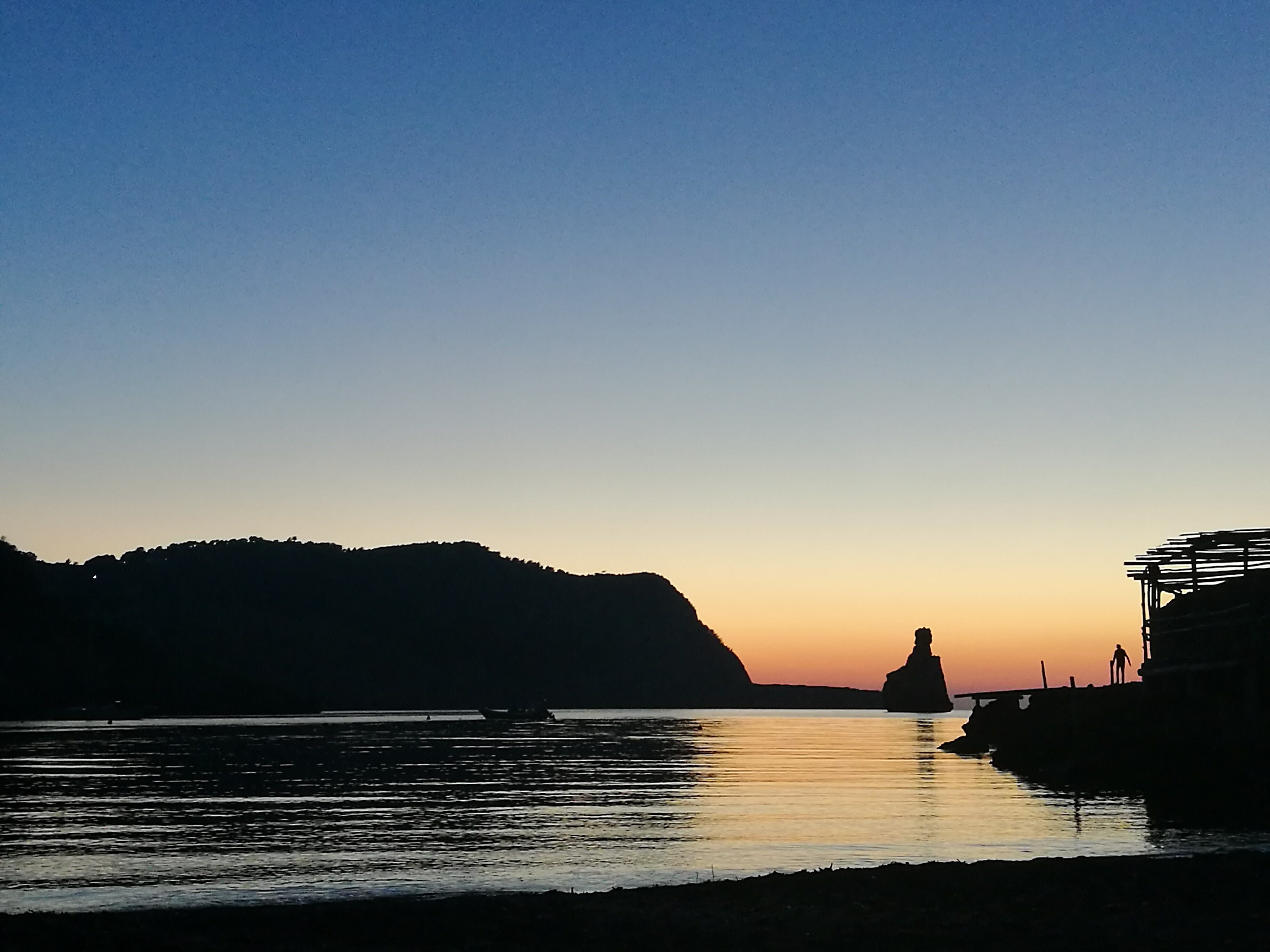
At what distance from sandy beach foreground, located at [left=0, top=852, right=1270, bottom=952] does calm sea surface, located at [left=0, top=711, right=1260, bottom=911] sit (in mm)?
4169

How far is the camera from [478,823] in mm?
40375

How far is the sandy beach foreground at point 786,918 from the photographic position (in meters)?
17.9

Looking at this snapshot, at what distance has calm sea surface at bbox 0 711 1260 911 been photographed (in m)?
27.8

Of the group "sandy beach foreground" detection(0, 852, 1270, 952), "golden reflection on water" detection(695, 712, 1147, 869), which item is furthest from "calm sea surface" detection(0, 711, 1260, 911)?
"sandy beach foreground" detection(0, 852, 1270, 952)

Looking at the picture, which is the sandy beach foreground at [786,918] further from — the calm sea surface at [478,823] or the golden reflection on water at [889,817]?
the golden reflection on water at [889,817]

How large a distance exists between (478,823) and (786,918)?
22599mm

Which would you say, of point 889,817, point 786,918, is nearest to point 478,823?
point 889,817

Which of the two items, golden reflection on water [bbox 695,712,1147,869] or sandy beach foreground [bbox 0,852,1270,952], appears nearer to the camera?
sandy beach foreground [bbox 0,852,1270,952]

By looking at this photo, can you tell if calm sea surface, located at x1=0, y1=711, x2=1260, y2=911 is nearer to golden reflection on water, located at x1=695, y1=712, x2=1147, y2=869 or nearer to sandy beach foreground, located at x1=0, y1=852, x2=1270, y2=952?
golden reflection on water, located at x1=695, y1=712, x2=1147, y2=869

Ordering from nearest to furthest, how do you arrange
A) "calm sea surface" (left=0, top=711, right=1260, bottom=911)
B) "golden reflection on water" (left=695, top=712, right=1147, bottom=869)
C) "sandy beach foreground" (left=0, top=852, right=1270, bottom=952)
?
"sandy beach foreground" (left=0, top=852, right=1270, bottom=952), "calm sea surface" (left=0, top=711, right=1260, bottom=911), "golden reflection on water" (left=695, top=712, right=1147, bottom=869)

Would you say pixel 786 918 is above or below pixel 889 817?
above

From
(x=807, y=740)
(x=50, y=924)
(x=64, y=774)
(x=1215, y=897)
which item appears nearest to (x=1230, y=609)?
(x=1215, y=897)

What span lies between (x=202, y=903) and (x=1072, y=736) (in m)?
52.3

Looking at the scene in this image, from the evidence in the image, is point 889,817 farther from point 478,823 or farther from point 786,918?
point 786,918
